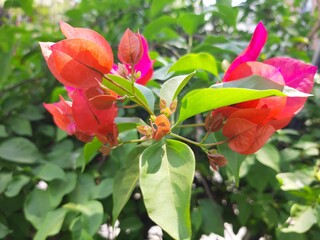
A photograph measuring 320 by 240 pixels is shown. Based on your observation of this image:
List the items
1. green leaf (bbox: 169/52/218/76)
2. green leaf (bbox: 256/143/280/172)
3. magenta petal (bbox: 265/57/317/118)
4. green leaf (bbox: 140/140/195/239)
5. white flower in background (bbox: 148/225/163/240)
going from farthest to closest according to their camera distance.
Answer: white flower in background (bbox: 148/225/163/240)
green leaf (bbox: 256/143/280/172)
green leaf (bbox: 169/52/218/76)
magenta petal (bbox: 265/57/317/118)
green leaf (bbox: 140/140/195/239)

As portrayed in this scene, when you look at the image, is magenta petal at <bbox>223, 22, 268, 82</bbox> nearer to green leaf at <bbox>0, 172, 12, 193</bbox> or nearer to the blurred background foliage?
the blurred background foliage

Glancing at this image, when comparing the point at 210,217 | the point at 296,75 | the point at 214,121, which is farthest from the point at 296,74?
the point at 210,217

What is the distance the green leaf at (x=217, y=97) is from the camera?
0.34 meters

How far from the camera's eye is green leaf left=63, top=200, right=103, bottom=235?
0.56m

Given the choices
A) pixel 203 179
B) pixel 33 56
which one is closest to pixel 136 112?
pixel 203 179

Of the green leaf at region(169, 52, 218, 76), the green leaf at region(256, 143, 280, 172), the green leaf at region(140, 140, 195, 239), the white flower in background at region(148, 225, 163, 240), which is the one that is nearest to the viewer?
the green leaf at region(140, 140, 195, 239)

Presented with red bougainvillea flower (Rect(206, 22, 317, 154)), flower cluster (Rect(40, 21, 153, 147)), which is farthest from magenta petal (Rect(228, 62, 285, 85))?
flower cluster (Rect(40, 21, 153, 147))

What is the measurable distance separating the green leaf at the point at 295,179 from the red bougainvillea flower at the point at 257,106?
0.60 feet

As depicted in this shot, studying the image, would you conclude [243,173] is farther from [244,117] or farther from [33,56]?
[33,56]

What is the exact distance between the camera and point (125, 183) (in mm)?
432

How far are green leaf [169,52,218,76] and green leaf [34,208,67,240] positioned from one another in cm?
28

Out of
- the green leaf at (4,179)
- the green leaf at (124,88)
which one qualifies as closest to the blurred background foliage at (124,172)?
the green leaf at (4,179)

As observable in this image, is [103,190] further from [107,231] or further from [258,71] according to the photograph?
[258,71]

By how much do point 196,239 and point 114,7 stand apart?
2.27 feet
